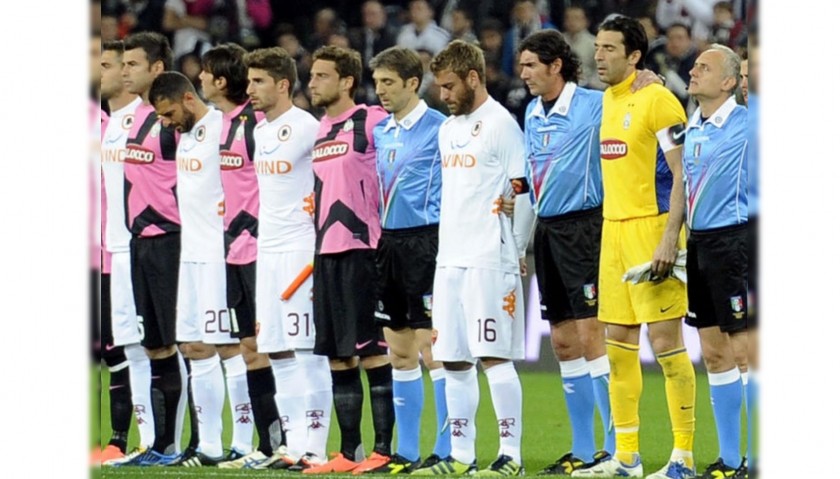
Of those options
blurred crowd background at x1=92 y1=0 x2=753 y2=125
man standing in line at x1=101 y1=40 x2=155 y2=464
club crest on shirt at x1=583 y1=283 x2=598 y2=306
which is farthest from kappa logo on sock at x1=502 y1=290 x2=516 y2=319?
blurred crowd background at x1=92 y1=0 x2=753 y2=125

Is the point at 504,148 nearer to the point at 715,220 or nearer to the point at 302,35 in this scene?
the point at 715,220

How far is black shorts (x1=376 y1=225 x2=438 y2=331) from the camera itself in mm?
5344

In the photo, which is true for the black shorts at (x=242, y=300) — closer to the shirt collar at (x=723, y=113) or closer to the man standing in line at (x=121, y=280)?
the man standing in line at (x=121, y=280)

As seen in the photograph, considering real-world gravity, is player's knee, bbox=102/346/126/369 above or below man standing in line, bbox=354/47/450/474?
below

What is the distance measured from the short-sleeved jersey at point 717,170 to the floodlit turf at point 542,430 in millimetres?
1293

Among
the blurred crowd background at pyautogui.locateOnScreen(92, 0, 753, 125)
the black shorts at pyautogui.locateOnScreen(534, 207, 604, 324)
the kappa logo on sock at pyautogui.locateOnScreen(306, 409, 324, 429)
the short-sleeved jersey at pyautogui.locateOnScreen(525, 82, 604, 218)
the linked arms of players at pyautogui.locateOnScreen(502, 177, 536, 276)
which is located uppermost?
the blurred crowd background at pyautogui.locateOnScreen(92, 0, 753, 125)

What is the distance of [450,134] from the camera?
17.2 ft

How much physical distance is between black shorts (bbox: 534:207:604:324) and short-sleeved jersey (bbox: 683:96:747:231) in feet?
1.57

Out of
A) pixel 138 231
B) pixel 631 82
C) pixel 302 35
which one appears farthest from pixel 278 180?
pixel 302 35

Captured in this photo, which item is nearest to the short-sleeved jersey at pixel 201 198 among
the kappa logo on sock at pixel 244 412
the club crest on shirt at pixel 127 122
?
the club crest on shirt at pixel 127 122

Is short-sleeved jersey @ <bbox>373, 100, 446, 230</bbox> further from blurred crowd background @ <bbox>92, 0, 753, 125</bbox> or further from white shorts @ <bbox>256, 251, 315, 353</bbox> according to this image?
blurred crowd background @ <bbox>92, 0, 753, 125</bbox>

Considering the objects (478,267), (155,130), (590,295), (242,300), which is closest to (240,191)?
(242,300)

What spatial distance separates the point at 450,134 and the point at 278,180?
0.86 metres

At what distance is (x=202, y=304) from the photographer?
5.96 m
